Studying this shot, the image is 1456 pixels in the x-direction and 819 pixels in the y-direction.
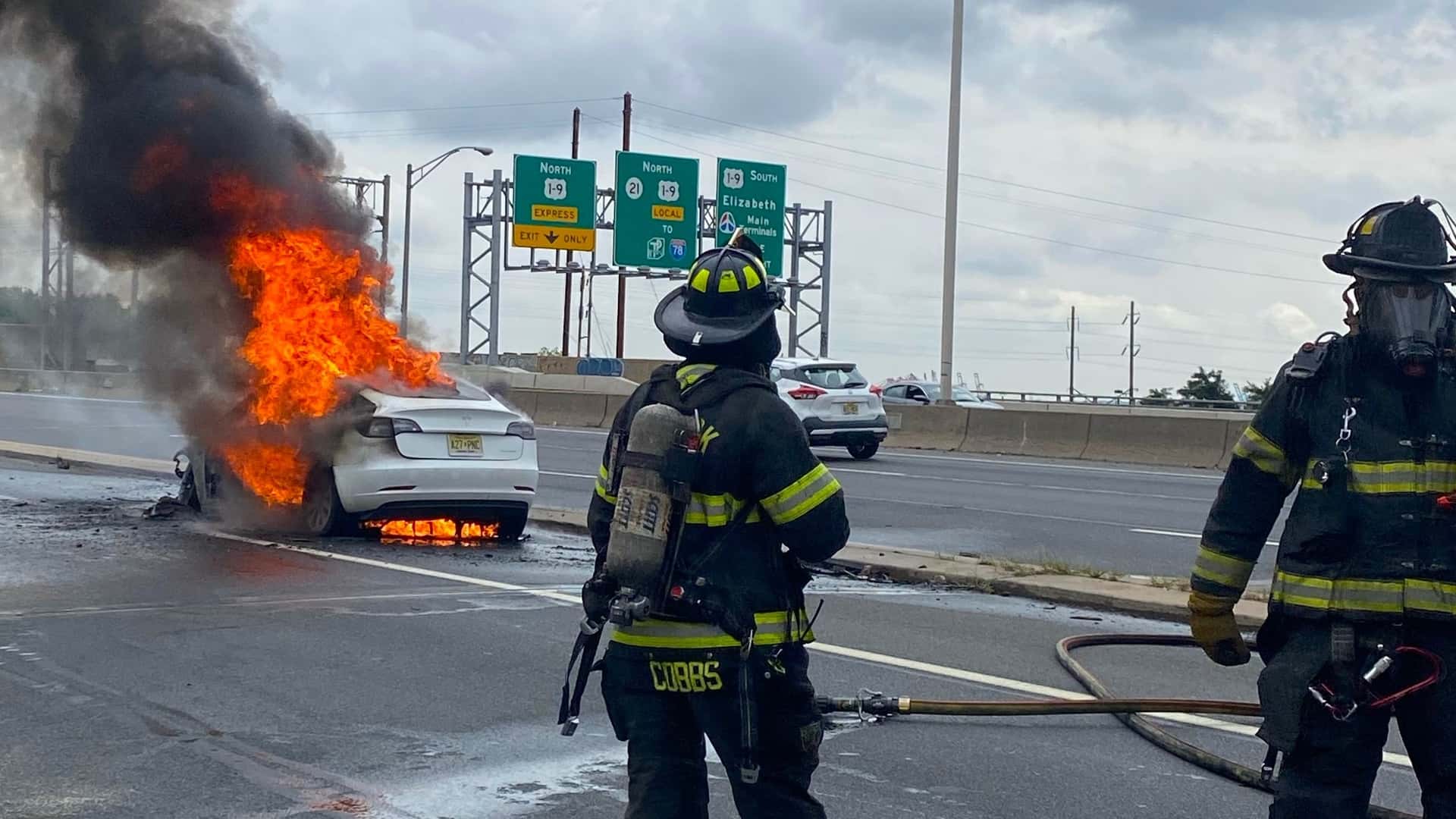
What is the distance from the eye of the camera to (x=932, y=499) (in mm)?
17594

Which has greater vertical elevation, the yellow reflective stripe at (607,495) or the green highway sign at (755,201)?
the green highway sign at (755,201)

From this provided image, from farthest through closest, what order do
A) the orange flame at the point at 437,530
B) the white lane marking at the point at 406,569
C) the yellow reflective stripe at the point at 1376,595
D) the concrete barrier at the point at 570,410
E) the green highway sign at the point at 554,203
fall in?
the green highway sign at the point at 554,203 → the concrete barrier at the point at 570,410 → the orange flame at the point at 437,530 → the white lane marking at the point at 406,569 → the yellow reflective stripe at the point at 1376,595

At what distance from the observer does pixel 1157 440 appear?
24.6 m

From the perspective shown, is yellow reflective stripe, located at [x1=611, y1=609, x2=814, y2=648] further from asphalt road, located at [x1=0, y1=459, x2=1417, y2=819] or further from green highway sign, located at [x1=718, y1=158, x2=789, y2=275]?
green highway sign, located at [x1=718, y1=158, x2=789, y2=275]

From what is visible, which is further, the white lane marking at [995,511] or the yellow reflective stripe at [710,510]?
the white lane marking at [995,511]

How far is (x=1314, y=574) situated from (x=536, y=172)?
1403 inches

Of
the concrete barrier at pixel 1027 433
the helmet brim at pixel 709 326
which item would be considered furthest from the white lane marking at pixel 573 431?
the helmet brim at pixel 709 326

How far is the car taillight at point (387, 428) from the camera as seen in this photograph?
1160cm

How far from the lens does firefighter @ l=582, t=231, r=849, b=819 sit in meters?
3.74

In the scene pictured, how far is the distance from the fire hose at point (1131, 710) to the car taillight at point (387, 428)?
19.8 ft

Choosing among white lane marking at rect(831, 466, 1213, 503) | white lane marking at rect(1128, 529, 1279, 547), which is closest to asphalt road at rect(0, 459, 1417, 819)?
white lane marking at rect(1128, 529, 1279, 547)

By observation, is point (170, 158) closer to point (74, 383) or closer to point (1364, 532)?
point (1364, 532)

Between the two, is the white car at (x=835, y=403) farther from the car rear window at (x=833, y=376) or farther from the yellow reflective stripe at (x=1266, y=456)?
the yellow reflective stripe at (x=1266, y=456)

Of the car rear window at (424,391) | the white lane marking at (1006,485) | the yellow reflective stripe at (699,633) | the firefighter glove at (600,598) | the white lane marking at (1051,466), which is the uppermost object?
the car rear window at (424,391)
